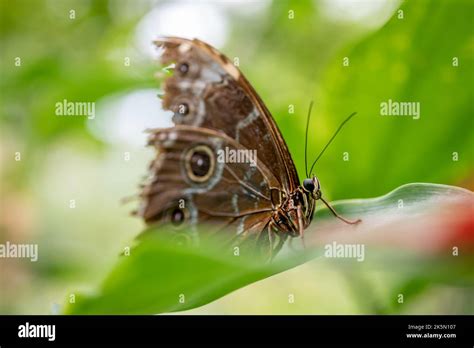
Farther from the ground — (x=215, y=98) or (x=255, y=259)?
(x=215, y=98)

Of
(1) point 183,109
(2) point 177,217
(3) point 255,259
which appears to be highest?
(1) point 183,109

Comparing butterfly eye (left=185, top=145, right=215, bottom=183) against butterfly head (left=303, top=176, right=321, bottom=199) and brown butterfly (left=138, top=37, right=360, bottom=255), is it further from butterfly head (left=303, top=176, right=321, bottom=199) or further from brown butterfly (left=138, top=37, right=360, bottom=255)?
butterfly head (left=303, top=176, right=321, bottom=199)

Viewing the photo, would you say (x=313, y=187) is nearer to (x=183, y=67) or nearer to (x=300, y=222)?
(x=300, y=222)

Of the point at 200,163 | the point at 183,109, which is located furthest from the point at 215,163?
the point at 183,109

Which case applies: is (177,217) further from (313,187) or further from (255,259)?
(313,187)

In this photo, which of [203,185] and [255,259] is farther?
[203,185]

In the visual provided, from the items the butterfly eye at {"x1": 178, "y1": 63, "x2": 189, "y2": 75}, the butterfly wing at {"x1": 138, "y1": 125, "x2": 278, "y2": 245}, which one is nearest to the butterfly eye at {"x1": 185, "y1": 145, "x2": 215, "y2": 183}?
the butterfly wing at {"x1": 138, "y1": 125, "x2": 278, "y2": 245}
